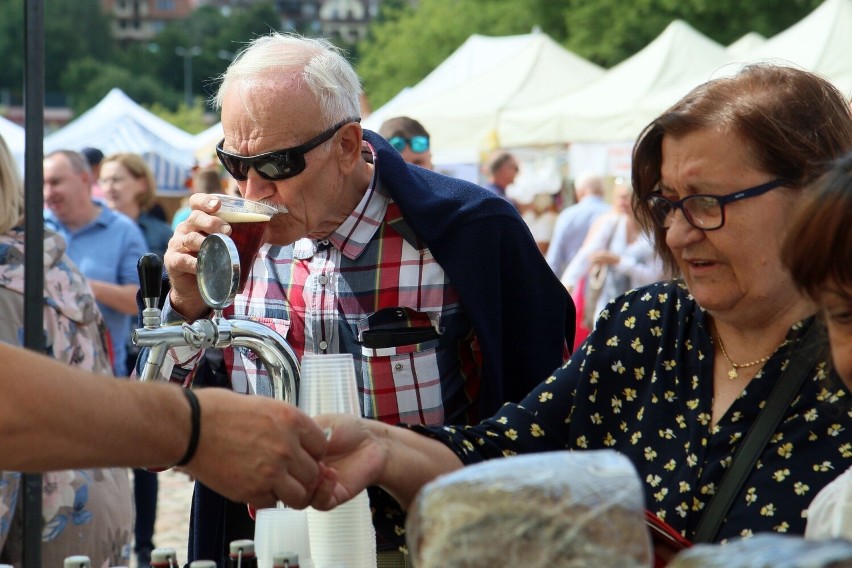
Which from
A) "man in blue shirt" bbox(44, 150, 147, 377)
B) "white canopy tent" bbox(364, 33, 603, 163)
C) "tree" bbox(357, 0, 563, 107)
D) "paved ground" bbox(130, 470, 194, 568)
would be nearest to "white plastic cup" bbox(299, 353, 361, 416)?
"paved ground" bbox(130, 470, 194, 568)

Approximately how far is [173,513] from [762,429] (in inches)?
269

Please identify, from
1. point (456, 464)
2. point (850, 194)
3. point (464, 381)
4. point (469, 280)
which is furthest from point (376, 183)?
point (850, 194)

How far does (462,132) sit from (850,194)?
13.0m

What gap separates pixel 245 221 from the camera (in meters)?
2.64

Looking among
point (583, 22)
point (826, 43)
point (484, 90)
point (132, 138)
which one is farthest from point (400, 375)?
point (583, 22)

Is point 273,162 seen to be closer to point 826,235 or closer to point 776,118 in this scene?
point 776,118

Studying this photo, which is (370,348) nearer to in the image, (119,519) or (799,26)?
(119,519)

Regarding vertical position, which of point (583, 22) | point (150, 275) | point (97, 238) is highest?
point (583, 22)

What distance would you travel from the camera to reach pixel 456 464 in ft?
7.81

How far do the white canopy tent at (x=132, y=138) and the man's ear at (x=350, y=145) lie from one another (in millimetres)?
14941

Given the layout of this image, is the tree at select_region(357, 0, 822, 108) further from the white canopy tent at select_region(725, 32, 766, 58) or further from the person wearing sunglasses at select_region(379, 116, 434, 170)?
the person wearing sunglasses at select_region(379, 116, 434, 170)

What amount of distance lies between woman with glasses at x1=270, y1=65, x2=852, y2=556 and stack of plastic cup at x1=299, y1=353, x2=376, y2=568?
0.05 m

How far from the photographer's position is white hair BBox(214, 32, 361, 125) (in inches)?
117

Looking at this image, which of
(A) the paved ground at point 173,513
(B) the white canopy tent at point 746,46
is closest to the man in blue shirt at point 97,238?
(A) the paved ground at point 173,513
